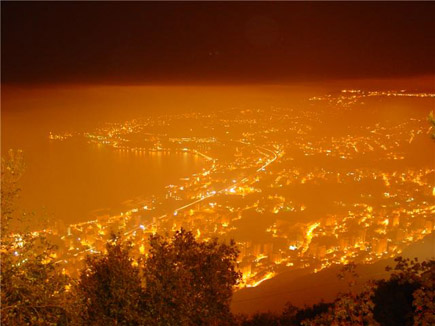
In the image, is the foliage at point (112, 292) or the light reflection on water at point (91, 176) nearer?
the foliage at point (112, 292)

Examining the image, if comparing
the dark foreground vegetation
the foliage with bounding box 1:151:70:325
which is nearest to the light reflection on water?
the dark foreground vegetation

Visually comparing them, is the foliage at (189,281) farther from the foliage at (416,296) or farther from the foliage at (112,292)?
the foliage at (416,296)

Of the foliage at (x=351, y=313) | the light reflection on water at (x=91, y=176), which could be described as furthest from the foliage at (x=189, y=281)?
the light reflection on water at (x=91, y=176)

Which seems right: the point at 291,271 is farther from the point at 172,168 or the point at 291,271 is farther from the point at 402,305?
the point at 172,168

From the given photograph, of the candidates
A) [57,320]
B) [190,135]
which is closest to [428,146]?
[190,135]

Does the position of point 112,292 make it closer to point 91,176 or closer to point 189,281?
point 189,281

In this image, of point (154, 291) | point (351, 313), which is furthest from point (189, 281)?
point (351, 313)
